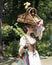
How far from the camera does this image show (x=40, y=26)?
4.29m

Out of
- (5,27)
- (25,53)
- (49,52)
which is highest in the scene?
(25,53)

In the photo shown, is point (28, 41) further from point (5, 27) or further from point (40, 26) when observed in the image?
point (5, 27)

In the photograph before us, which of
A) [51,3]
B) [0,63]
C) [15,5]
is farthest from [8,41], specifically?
[0,63]

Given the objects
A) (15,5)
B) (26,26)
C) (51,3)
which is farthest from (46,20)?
(26,26)

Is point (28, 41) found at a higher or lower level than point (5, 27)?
higher

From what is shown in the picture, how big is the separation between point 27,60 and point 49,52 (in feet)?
24.5

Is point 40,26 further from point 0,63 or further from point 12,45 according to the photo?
point 12,45

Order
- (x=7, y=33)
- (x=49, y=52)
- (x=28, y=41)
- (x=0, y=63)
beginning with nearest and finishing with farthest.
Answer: (x=28, y=41) < (x=0, y=63) < (x=49, y=52) < (x=7, y=33)

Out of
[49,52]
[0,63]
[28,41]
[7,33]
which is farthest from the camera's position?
[7,33]

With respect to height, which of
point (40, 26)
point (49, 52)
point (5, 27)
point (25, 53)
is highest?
point (40, 26)

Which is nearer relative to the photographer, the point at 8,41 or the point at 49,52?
the point at 49,52

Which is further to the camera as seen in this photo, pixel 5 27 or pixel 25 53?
pixel 5 27

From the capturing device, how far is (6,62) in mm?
9680

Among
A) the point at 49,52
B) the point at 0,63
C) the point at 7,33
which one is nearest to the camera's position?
the point at 0,63
